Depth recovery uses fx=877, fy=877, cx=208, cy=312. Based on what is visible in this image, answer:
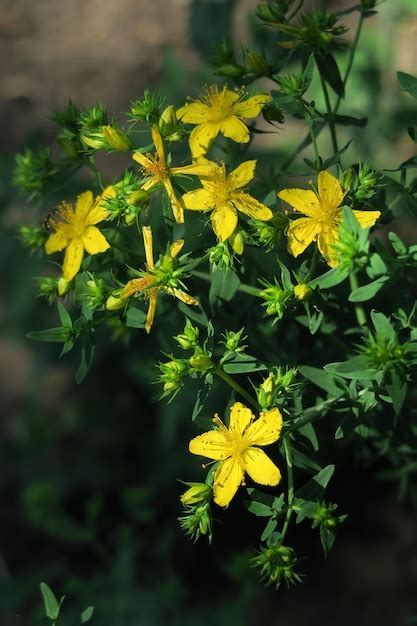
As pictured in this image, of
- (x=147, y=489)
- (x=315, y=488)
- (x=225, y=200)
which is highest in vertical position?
(x=225, y=200)

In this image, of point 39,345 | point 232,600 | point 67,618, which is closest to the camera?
point 67,618

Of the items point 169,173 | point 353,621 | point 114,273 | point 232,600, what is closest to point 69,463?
point 232,600

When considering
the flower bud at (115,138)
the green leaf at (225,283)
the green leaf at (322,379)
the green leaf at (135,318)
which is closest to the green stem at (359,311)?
the green leaf at (322,379)

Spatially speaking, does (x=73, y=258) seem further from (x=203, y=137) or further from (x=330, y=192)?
(x=330, y=192)

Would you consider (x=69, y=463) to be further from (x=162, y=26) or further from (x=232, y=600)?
(x=162, y=26)

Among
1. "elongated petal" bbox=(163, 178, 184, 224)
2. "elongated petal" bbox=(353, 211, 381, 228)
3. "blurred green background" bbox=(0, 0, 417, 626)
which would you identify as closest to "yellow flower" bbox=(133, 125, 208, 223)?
"elongated petal" bbox=(163, 178, 184, 224)

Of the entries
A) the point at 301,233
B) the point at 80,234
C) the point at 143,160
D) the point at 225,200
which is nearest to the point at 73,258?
the point at 80,234

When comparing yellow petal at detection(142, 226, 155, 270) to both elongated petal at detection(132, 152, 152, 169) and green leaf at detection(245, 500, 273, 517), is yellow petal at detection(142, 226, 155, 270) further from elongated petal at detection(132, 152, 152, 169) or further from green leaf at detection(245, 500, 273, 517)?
green leaf at detection(245, 500, 273, 517)
